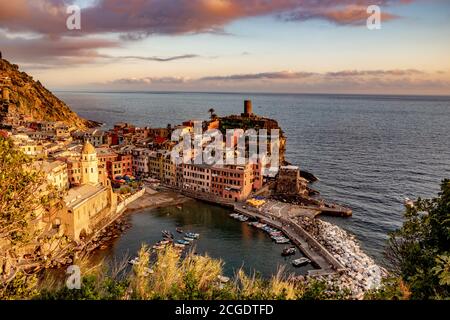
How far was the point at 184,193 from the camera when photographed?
1551 inches

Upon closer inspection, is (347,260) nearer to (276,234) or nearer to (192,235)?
(276,234)

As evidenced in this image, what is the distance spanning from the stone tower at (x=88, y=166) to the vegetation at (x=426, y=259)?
2919 centimetres

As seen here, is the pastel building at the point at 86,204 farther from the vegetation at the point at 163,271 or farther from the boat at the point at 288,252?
the vegetation at the point at 163,271

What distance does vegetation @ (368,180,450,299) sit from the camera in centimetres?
815

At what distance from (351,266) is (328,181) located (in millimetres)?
23007

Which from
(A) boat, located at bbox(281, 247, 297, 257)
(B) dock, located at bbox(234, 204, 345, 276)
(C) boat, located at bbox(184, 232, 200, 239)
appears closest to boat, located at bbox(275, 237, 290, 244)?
(B) dock, located at bbox(234, 204, 345, 276)

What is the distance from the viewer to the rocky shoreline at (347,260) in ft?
71.0

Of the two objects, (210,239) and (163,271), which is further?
(210,239)

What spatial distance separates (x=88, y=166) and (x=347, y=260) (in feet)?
75.8

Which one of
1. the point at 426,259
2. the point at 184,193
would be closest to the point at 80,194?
the point at 184,193

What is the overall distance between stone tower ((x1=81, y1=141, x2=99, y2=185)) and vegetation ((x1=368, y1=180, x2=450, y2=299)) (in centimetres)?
2919

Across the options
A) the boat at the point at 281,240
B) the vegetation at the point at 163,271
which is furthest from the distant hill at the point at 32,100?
the vegetation at the point at 163,271
